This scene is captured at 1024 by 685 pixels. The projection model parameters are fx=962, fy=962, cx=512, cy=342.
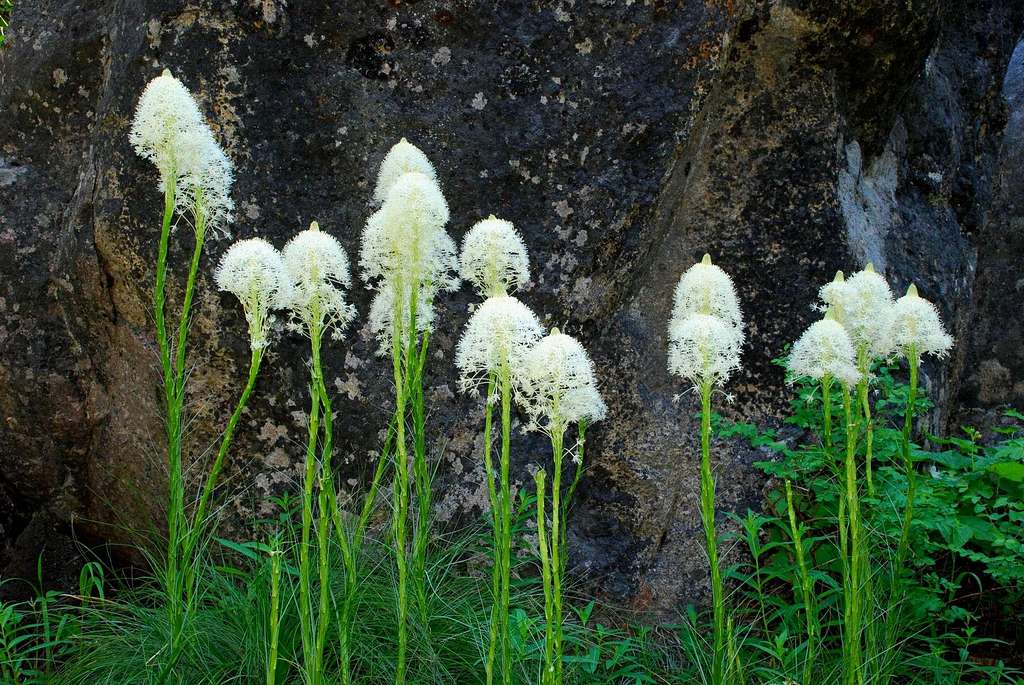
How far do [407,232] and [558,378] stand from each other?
1.88 feet

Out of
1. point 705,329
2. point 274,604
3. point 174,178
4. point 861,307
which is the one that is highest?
point 174,178

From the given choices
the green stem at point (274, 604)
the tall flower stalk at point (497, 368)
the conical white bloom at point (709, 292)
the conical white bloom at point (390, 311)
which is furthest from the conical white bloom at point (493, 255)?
the green stem at point (274, 604)

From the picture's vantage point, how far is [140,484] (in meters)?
3.87

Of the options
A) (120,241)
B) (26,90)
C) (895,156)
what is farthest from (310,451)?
(895,156)

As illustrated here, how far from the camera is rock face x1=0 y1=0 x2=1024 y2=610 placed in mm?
3703

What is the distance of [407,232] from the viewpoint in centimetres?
239

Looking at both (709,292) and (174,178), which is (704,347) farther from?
(174,178)

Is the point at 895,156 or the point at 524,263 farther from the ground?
the point at 895,156

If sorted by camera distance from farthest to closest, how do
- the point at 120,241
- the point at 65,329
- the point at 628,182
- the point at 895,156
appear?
the point at 895,156 < the point at 65,329 < the point at 628,182 < the point at 120,241

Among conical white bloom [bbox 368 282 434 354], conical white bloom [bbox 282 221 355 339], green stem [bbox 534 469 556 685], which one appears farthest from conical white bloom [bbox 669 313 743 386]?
conical white bloom [bbox 282 221 355 339]

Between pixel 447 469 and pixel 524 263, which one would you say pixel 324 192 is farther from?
pixel 524 263

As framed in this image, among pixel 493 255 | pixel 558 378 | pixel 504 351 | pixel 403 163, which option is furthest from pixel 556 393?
pixel 403 163

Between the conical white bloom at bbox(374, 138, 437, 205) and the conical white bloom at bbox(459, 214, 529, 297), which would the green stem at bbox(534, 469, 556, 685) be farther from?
the conical white bloom at bbox(374, 138, 437, 205)

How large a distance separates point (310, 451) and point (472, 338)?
498 mm
